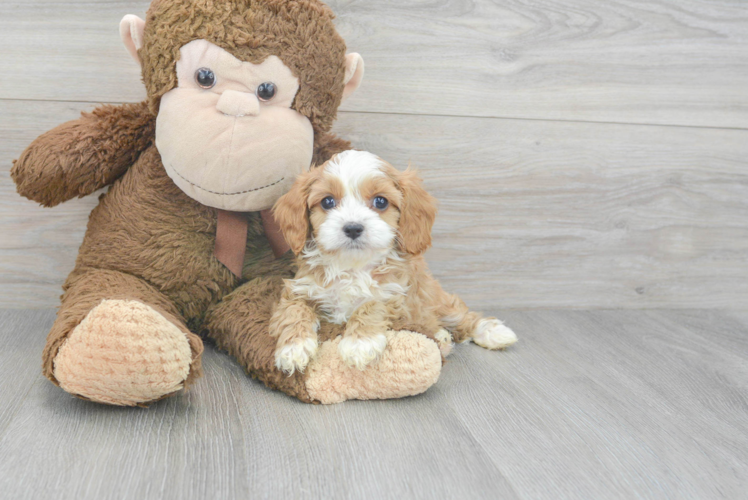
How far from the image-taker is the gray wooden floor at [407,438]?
90 cm

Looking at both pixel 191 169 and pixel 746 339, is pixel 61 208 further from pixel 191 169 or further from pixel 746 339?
pixel 746 339

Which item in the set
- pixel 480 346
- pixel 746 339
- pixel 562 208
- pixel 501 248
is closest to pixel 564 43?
pixel 562 208

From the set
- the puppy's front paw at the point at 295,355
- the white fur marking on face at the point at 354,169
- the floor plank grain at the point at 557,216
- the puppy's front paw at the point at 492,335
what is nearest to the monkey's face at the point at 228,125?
the white fur marking on face at the point at 354,169

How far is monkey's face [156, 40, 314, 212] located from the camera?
46.2 inches

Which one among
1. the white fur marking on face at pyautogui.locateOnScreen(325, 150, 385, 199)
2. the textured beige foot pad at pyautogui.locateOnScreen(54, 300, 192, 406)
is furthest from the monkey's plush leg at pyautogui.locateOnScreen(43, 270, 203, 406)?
the white fur marking on face at pyautogui.locateOnScreen(325, 150, 385, 199)

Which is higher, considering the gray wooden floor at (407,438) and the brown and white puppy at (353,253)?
the brown and white puppy at (353,253)

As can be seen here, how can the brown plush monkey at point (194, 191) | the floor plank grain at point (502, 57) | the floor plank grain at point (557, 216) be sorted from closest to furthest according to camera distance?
the brown plush monkey at point (194, 191) → the floor plank grain at point (502, 57) → the floor plank grain at point (557, 216)

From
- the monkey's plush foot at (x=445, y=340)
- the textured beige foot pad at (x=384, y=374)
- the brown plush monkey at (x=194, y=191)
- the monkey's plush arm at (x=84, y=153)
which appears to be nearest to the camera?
the brown plush monkey at (x=194, y=191)

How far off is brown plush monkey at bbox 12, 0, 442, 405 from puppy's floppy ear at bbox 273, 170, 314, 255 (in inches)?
2.8

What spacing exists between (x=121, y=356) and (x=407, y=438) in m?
0.50

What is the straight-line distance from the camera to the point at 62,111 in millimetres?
1507

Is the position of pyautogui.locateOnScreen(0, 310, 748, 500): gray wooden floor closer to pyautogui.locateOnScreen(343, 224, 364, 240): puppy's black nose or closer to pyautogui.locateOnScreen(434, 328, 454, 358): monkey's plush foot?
pyautogui.locateOnScreen(434, 328, 454, 358): monkey's plush foot

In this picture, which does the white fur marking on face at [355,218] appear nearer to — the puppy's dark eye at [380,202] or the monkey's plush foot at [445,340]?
the puppy's dark eye at [380,202]

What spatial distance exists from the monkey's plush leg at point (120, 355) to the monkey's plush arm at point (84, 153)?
1.14 feet
